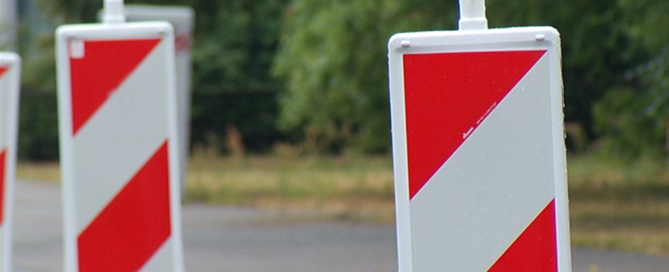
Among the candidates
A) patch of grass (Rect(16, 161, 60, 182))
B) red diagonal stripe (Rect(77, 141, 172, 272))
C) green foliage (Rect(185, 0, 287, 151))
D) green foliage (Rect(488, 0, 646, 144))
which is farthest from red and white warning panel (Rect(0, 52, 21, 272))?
green foliage (Rect(185, 0, 287, 151))

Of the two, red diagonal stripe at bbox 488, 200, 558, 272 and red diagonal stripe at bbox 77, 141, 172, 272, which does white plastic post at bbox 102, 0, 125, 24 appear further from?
red diagonal stripe at bbox 488, 200, 558, 272

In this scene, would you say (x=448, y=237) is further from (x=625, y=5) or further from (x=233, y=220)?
(x=233, y=220)

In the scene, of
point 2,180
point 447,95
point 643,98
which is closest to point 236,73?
point 643,98

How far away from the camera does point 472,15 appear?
294cm

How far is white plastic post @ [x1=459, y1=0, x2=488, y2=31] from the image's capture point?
292 centimetres

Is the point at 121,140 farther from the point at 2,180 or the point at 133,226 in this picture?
the point at 2,180

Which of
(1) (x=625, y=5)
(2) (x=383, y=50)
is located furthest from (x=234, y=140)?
(1) (x=625, y=5)

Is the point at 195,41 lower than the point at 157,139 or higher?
lower

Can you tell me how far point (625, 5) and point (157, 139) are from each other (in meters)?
7.85

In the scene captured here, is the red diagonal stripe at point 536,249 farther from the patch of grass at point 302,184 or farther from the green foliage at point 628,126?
the green foliage at point 628,126

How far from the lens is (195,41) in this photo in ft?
81.0

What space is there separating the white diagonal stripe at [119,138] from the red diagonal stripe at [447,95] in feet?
2.34

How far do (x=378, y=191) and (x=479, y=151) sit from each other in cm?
1239

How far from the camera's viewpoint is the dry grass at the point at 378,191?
10773 mm
